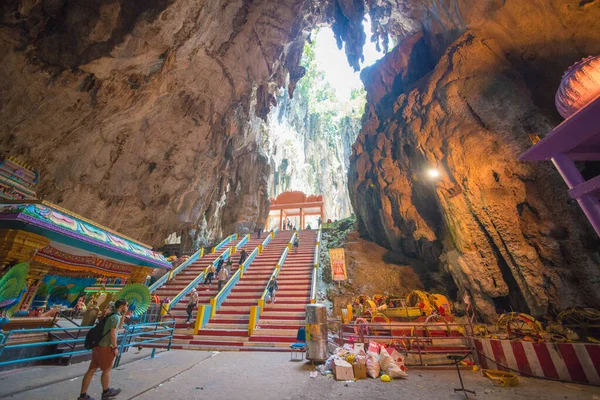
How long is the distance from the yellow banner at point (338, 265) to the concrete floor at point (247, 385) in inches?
313

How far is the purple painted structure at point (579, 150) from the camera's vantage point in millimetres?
2998

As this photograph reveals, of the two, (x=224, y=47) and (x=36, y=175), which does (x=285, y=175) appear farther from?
(x=36, y=175)

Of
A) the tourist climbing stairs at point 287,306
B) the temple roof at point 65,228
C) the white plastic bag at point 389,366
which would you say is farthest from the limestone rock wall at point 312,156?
the white plastic bag at point 389,366

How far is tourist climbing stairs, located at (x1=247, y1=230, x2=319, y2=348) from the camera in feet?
26.1

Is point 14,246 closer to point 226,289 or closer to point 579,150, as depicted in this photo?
point 226,289

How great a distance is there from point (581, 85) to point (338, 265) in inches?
463

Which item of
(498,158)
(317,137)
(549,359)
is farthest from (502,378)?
(317,137)

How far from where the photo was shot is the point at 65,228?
18.2 feet

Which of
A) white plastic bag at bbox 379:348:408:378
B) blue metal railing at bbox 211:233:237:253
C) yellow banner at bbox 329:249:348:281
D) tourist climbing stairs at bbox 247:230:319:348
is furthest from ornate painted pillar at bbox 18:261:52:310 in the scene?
yellow banner at bbox 329:249:348:281

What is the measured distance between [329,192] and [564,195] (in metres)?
31.4

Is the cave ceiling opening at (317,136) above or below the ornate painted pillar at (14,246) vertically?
above

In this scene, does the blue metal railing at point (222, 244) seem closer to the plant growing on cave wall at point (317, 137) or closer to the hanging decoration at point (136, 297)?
the hanging decoration at point (136, 297)

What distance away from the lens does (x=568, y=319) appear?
7.00 meters

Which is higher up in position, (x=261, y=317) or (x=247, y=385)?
(x=261, y=317)
